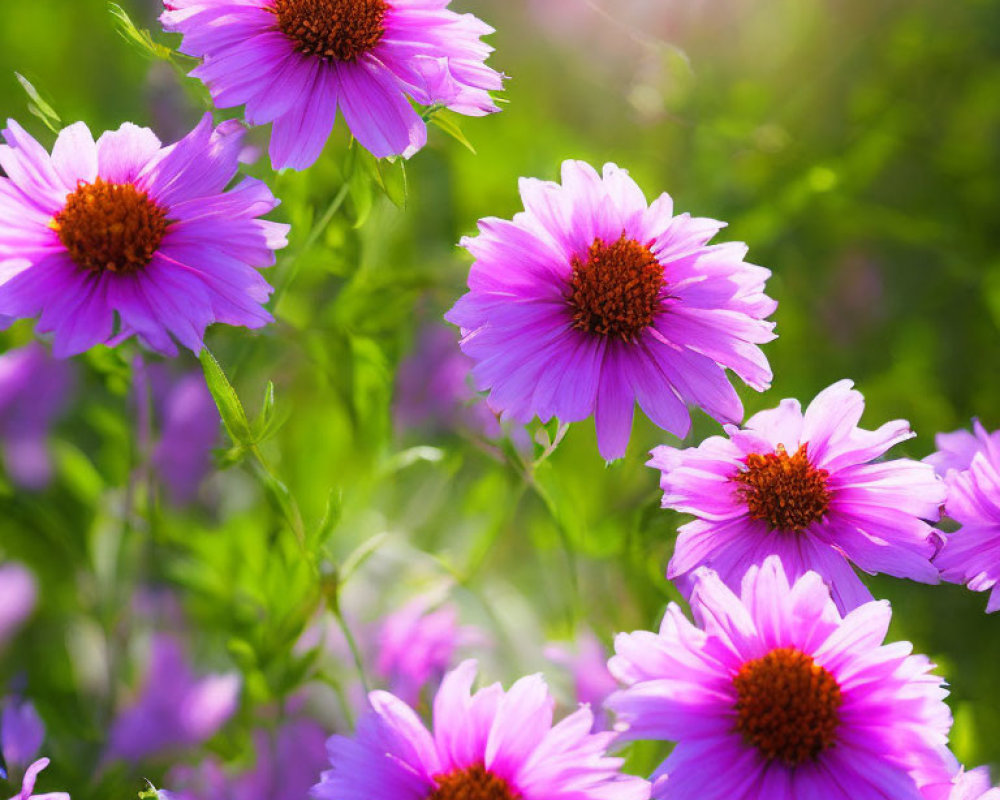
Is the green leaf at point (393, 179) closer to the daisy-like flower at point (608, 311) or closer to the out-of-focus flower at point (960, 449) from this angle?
the daisy-like flower at point (608, 311)

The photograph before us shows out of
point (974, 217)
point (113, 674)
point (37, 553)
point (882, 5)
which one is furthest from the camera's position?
point (882, 5)

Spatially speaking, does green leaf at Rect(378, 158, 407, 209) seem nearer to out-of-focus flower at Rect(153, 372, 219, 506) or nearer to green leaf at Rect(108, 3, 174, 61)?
green leaf at Rect(108, 3, 174, 61)

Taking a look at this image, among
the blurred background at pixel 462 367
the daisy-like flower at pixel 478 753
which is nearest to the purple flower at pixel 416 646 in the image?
the blurred background at pixel 462 367

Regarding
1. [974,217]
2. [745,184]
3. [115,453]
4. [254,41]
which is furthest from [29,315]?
[974,217]

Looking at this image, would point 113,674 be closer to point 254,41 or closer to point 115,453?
point 115,453

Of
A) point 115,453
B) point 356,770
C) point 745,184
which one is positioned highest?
point 745,184

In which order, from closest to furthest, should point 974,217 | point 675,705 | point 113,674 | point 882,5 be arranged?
point 675,705 < point 113,674 < point 974,217 < point 882,5
